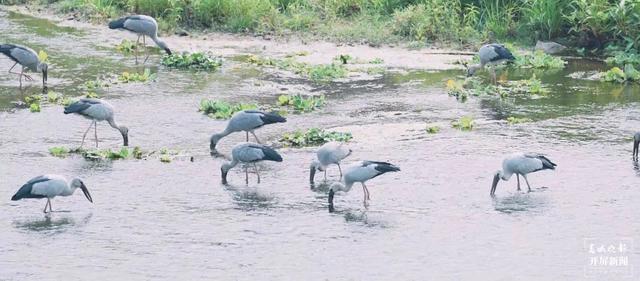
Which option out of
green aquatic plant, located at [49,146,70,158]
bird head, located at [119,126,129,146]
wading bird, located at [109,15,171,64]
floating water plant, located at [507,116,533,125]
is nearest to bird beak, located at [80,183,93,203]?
green aquatic plant, located at [49,146,70,158]

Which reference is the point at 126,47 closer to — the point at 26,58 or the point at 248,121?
the point at 26,58

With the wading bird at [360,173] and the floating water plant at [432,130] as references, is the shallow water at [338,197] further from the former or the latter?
the wading bird at [360,173]

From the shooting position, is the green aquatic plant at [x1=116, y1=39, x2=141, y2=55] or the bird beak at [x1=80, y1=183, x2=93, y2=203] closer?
the bird beak at [x1=80, y1=183, x2=93, y2=203]

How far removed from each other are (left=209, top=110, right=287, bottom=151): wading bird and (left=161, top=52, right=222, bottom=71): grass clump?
4.46 metres

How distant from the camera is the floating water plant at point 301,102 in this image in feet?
53.8

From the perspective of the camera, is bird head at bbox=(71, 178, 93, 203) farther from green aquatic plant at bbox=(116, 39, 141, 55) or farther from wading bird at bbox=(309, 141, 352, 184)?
green aquatic plant at bbox=(116, 39, 141, 55)

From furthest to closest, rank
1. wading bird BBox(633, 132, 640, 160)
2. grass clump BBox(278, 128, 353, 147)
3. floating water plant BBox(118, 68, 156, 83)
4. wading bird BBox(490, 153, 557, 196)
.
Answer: floating water plant BBox(118, 68, 156, 83) < grass clump BBox(278, 128, 353, 147) < wading bird BBox(633, 132, 640, 160) < wading bird BBox(490, 153, 557, 196)

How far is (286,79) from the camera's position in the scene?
18281 mm

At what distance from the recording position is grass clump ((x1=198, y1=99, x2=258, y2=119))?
629 inches

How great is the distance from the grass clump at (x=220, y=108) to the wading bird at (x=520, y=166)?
4.13 m

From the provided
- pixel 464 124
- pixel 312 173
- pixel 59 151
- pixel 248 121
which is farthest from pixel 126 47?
pixel 312 173

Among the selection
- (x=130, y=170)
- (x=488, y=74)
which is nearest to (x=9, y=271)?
(x=130, y=170)

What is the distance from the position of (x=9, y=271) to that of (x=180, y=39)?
10875 mm

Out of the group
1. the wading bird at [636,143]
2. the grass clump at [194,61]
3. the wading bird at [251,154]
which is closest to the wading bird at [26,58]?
the grass clump at [194,61]
